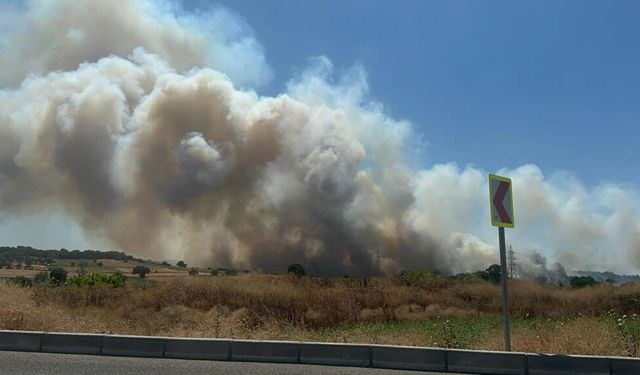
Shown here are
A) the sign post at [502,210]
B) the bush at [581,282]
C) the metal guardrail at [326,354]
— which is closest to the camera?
the metal guardrail at [326,354]

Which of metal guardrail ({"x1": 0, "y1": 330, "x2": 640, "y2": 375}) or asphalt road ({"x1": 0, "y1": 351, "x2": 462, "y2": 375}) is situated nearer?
metal guardrail ({"x1": 0, "y1": 330, "x2": 640, "y2": 375})

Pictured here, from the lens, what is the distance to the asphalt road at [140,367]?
6215mm

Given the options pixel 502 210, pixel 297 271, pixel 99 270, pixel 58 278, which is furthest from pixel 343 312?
pixel 99 270

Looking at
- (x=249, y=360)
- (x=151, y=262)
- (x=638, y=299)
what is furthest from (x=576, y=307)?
(x=151, y=262)

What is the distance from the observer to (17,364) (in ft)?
21.5

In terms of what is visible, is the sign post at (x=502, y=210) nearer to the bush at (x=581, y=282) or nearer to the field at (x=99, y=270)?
the field at (x=99, y=270)

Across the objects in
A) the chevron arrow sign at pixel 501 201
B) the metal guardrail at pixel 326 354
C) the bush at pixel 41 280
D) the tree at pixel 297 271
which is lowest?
the metal guardrail at pixel 326 354

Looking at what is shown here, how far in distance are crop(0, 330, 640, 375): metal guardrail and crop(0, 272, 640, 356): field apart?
1205 millimetres

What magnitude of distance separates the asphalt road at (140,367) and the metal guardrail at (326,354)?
180 millimetres

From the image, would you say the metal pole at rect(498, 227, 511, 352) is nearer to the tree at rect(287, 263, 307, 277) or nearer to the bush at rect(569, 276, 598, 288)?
the tree at rect(287, 263, 307, 277)

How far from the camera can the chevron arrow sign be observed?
718 cm

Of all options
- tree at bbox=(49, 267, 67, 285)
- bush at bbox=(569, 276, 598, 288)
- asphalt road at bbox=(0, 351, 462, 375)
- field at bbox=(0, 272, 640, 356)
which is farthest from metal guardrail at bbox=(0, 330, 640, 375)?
bush at bbox=(569, 276, 598, 288)

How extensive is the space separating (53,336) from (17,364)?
1000 mm

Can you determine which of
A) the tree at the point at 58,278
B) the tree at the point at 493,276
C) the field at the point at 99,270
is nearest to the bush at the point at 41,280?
the tree at the point at 58,278
